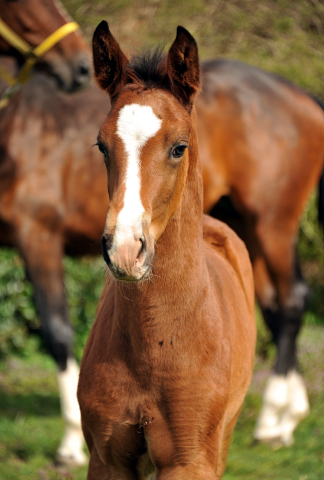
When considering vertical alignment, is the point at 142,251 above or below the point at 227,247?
above

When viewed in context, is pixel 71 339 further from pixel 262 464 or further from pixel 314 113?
pixel 314 113

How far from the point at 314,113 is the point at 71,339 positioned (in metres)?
2.40

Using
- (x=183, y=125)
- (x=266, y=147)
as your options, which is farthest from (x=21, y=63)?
(x=183, y=125)

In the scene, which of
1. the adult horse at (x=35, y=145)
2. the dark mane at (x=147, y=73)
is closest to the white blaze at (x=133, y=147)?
the dark mane at (x=147, y=73)

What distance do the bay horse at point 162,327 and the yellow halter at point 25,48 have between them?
2.03 m

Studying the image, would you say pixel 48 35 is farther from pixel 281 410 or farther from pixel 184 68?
pixel 281 410

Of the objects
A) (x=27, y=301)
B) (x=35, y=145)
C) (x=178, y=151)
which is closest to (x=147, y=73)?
(x=178, y=151)

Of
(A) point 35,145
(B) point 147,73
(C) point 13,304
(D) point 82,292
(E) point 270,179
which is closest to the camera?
(B) point 147,73

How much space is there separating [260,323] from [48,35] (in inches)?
138

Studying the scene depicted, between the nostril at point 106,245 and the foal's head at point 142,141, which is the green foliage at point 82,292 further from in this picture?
the nostril at point 106,245

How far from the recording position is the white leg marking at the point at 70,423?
11.6 ft

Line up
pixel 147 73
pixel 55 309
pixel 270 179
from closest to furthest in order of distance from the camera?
pixel 147 73, pixel 55 309, pixel 270 179

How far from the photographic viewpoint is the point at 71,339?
3721 mm

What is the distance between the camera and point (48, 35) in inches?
150
